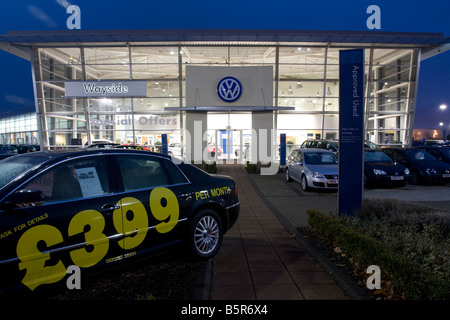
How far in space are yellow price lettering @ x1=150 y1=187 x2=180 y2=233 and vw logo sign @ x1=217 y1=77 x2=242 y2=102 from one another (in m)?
14.6

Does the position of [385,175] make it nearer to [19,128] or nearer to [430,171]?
[430,171]

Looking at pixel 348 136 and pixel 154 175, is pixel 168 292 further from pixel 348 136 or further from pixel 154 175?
pixel 348 136

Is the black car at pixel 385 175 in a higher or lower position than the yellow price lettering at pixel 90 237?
lower

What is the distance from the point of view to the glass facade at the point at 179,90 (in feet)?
63.1

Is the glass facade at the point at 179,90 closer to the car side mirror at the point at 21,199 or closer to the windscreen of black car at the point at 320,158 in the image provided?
the windscreen of black car at the point at 320,158

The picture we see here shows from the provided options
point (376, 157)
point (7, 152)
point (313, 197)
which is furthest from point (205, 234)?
point (7, 152)

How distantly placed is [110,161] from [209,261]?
6.43 feet

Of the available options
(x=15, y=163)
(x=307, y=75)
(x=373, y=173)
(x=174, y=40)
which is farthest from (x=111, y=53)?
(x=15, y=163)

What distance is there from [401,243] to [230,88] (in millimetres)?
14950

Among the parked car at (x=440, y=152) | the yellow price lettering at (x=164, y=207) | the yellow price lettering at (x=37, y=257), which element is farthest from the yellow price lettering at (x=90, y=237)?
the parked car at (x=440, y=152)

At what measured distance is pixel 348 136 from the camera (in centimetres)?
605

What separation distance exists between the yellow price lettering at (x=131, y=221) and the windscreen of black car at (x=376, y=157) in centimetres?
1042

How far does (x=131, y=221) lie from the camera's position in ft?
11.6

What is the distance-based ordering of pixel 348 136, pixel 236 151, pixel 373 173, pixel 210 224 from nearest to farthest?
1. pixel 210 224
2. pixel 348 136
3. pixel 373 173
4. pixel 236 151
